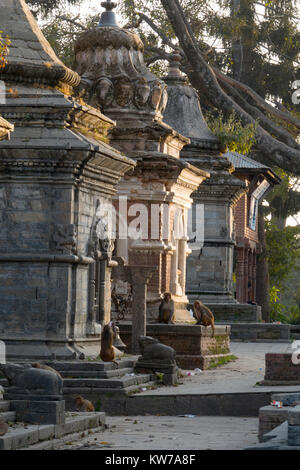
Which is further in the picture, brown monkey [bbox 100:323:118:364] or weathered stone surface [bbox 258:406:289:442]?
brown monkey [bbox 100:323:118:364]

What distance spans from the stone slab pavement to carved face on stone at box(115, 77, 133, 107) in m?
5.65

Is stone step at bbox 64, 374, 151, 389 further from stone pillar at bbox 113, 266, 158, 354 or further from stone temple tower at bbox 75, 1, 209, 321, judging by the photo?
stone temple tower at bbox 75, 1, 209, 321

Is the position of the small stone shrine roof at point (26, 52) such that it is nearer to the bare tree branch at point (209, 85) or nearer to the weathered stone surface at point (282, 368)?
the weathered stone surface at point (282, 368)

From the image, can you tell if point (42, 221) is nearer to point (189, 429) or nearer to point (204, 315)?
point (189, 429)

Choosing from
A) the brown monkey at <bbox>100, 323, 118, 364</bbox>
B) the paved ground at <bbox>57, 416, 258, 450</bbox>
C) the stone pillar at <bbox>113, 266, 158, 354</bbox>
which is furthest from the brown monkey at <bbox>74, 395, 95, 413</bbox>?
the stone pillar at <bbox>113, 266, 158, 354</bbox>

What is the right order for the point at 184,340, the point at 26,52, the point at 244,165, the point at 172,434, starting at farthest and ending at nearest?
the point at 244,165 < the point at 184,340 < the point at 26,52 < the point at 172,434

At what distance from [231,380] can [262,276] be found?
2787 cm

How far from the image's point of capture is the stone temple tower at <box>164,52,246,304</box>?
3014cm

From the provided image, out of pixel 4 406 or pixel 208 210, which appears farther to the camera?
pixel 208 210

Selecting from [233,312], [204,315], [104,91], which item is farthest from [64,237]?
[233,312]

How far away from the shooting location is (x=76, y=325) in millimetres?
16703

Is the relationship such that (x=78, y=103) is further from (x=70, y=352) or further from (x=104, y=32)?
(x=104, y=32)

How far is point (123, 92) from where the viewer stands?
2291 cm

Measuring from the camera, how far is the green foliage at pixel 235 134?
28.8 metres
